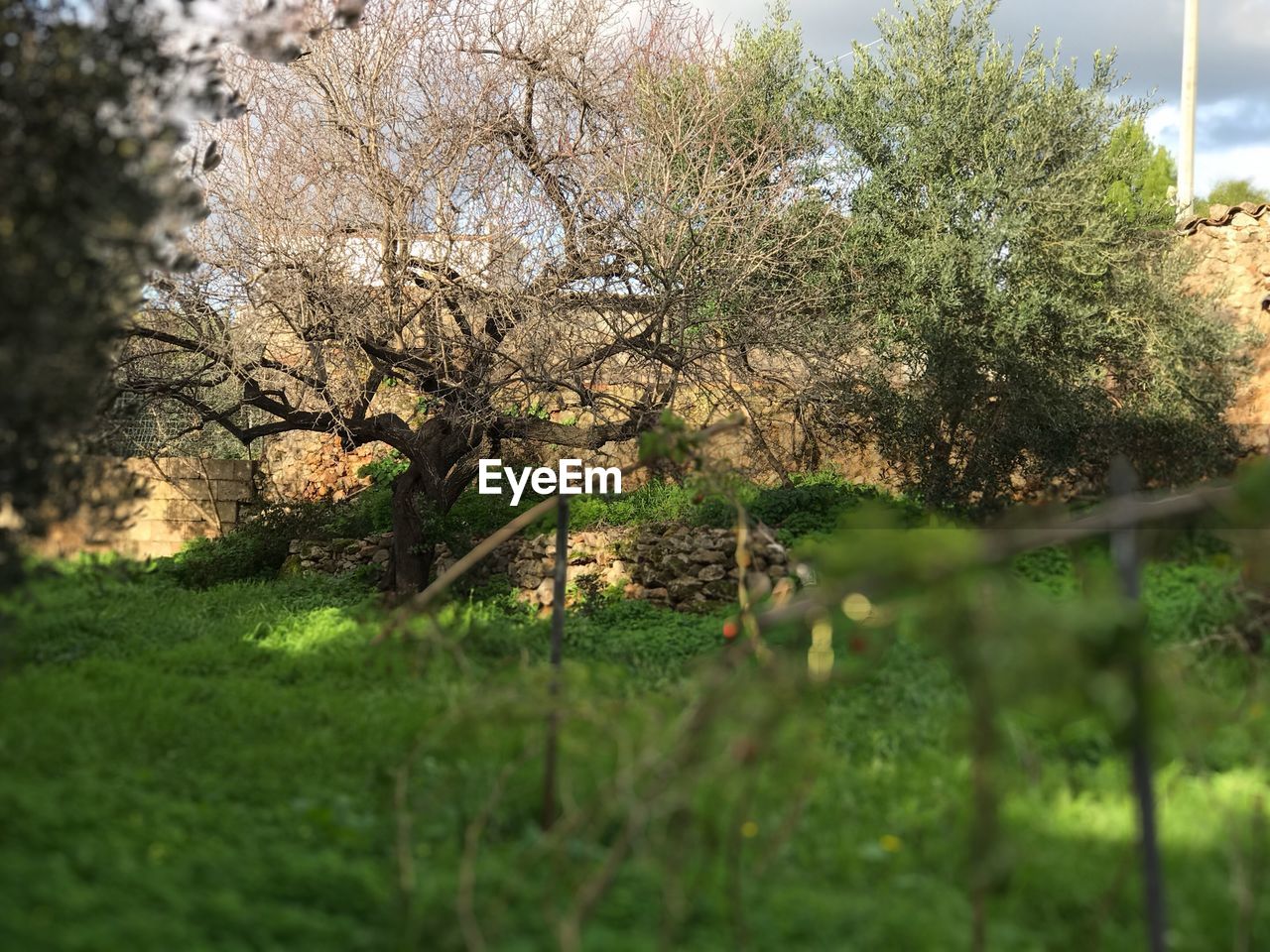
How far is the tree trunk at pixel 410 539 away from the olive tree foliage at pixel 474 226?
1.05 meters

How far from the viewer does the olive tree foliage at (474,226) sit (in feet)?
31.7

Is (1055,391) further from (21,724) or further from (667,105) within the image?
(21,724)

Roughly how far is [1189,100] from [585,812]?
58.2ft

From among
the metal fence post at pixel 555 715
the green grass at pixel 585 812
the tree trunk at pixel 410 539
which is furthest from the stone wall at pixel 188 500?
the metal fence post at pixel 555 715

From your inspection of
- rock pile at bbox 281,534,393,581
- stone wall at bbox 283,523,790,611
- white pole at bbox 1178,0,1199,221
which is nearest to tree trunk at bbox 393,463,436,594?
stone wall at bbox 283,523,790,611

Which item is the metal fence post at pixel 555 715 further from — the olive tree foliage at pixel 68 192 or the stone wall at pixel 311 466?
the stone wall at pixel 311 466

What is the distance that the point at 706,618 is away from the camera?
965 cm

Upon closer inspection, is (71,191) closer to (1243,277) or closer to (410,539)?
(410,539)

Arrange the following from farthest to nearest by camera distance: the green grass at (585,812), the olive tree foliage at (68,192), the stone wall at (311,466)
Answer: the stone wall at (311,466) < the olive tree foliage at (68,192) < the green grass at (585,812)

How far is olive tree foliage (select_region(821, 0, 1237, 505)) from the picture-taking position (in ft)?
36.8

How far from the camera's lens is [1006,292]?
11.1 meters

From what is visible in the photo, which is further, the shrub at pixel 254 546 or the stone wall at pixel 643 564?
the shrub at pixel 254 546

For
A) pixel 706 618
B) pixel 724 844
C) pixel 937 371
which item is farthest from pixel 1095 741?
pixel 937 371

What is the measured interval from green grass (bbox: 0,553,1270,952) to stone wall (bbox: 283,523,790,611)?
3.62m
